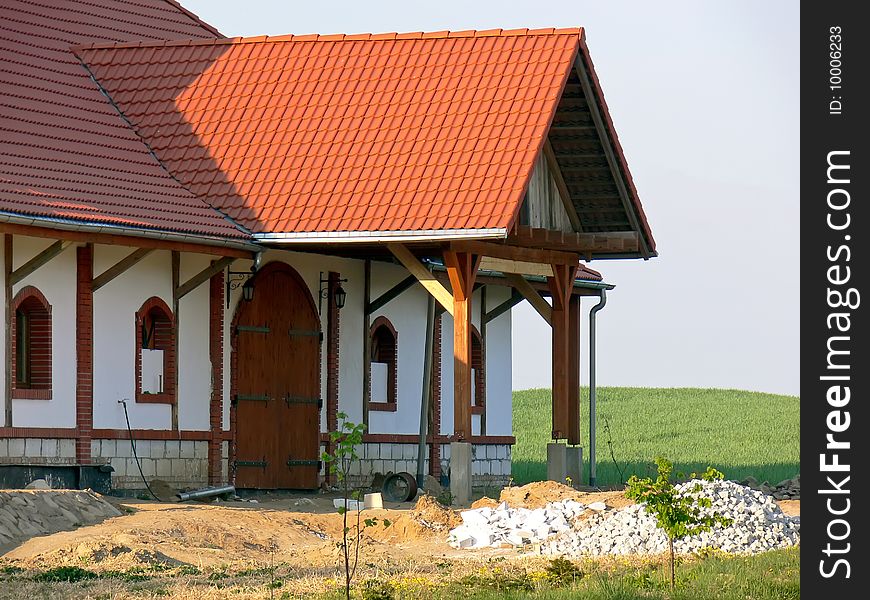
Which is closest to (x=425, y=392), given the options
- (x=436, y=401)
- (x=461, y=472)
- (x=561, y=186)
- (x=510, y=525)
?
(x=436, y=401)

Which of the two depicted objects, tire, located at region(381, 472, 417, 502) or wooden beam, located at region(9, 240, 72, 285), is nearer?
wooden beam, located at region(9, 240, 72, 285)

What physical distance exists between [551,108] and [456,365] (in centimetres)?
335

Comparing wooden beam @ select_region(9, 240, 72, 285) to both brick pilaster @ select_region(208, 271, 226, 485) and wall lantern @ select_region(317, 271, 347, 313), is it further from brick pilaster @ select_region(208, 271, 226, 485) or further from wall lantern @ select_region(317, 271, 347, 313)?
wall lantern @ select_region(317, 271, 347, 313)

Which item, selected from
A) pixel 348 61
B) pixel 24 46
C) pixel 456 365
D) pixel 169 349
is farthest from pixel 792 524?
pixel 24 46

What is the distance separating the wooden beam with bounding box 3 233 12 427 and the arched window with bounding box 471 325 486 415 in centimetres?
1020

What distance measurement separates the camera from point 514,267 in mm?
23828

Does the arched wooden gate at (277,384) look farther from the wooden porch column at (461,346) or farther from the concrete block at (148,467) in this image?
the wooden porch column at (461,346)

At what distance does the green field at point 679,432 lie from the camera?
37.7 m

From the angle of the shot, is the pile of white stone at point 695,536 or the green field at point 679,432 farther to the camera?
the green field at point 679,432

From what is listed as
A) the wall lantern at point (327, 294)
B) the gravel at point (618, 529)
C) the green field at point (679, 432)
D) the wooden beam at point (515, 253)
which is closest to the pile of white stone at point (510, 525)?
the gravel at point (618, 529)

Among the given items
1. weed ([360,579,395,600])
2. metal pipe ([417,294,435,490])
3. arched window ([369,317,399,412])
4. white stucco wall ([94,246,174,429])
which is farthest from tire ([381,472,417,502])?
weed ([360,579,395,600])

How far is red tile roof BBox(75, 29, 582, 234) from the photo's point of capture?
2225 centimetres

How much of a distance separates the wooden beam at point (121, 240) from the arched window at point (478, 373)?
283 inches

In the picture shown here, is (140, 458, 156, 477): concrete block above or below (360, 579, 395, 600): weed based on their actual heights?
above
